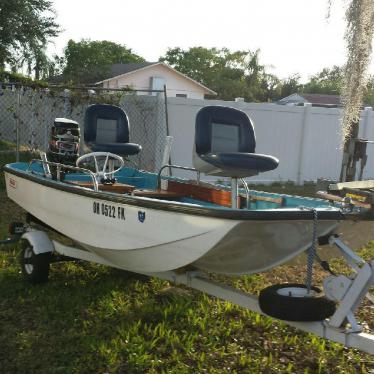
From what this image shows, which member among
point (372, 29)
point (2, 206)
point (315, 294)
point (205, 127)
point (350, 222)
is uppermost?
point (372, 29)

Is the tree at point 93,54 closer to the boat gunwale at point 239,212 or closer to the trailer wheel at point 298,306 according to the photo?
the boat gunwale at point 239,212

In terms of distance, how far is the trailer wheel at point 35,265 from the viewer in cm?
536

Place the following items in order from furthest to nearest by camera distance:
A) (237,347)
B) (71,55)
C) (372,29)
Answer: (71,55), (372,29), (237,347)

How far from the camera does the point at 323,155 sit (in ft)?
44.7

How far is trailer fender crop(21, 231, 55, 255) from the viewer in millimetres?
5391

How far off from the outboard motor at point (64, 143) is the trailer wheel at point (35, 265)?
1.05m

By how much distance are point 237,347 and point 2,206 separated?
18.3 ft

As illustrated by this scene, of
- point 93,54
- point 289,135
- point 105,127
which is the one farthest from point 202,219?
point 93,54

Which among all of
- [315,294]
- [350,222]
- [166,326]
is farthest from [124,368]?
[350,222]

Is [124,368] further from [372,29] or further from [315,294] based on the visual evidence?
[372,29]

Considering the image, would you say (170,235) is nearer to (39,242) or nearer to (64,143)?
(39,242)

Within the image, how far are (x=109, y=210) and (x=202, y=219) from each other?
1035mm

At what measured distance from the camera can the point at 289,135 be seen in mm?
13016

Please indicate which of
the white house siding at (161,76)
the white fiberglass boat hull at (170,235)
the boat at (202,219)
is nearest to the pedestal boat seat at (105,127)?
the boat at (202,219)
